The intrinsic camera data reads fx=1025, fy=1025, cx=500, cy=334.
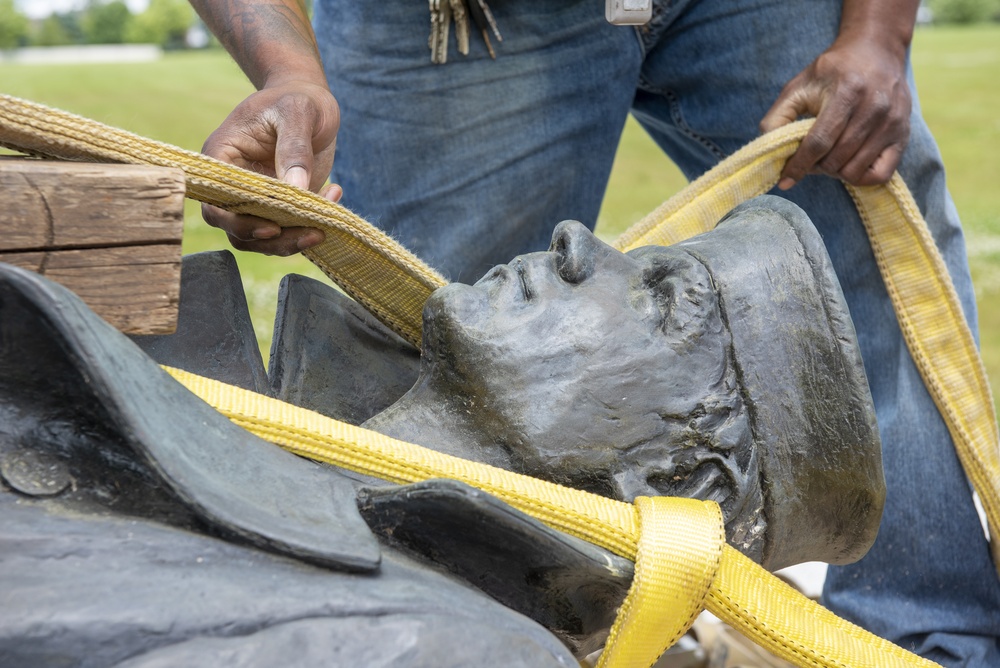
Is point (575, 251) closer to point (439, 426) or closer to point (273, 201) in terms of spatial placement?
point (439, 426)

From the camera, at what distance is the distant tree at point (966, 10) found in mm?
28609


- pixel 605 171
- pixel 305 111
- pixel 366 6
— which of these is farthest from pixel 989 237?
pixel 305 111

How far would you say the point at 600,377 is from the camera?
1.15 m

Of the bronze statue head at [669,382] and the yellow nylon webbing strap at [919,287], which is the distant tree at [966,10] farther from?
the bronze statue head at [669,382]

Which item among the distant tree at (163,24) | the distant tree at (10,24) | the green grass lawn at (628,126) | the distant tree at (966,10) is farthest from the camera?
the distant tree at (163,24)

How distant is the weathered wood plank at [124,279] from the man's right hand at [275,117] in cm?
30

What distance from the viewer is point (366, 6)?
2078 mm

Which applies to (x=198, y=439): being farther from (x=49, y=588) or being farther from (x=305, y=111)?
(x=305, y=111)

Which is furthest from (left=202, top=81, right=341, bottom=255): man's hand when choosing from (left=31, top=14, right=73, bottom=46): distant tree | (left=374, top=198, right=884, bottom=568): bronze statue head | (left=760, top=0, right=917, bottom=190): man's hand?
(left=31, top=14, right=73, bottom=46): distant tree

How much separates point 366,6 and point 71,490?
1.42 metres

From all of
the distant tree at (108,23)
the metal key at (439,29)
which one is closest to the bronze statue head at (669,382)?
the metal key at (439,29)

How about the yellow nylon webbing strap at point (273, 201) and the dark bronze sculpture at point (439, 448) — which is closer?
the dark bronze sculpture at point (439, 448)

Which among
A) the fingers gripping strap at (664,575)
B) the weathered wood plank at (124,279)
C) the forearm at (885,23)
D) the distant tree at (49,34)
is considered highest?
the forearm at (885,23)

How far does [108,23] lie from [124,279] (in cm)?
4268
